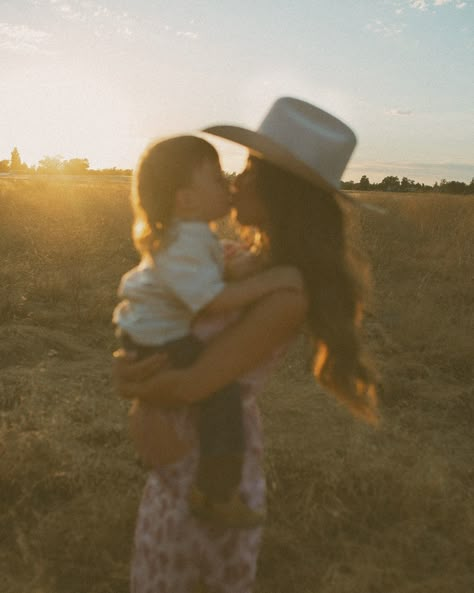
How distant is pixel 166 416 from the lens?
1586 millimetres

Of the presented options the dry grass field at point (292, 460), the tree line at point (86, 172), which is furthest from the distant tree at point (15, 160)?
the dry grass field at point (292, 460)

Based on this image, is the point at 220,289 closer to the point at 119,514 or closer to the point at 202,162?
the point at 202,162

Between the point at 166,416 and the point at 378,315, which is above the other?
the point at 166,416

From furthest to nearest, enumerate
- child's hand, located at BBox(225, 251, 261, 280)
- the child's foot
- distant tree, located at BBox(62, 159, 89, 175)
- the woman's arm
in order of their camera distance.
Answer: distant tree, located at BBox(62, 159, 89, 175), child's hand, located at BBox(225, 251, 261, 280), the child's foot, the woman's arm

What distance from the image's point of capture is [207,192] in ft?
5.39

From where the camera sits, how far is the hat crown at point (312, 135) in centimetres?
177

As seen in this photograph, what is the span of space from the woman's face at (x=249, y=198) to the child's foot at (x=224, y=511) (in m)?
0.74

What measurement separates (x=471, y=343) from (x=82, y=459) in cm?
400

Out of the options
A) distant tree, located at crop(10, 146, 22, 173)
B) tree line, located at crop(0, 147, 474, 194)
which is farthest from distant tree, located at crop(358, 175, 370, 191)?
distant tree, located at crop(10, 146, 22, 173)

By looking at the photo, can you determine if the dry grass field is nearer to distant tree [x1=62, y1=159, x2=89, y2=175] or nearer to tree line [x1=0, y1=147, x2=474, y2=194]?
tree line [x1=0, y1=147, x2=474, y2=194]

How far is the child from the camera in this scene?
152 centimetres

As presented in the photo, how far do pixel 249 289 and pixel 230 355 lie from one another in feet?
0.55

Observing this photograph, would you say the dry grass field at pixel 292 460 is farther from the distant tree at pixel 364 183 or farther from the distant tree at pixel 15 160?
the distant tree at pixel 15 160

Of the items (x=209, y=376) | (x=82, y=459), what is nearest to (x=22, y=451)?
(x=82, y=459)
